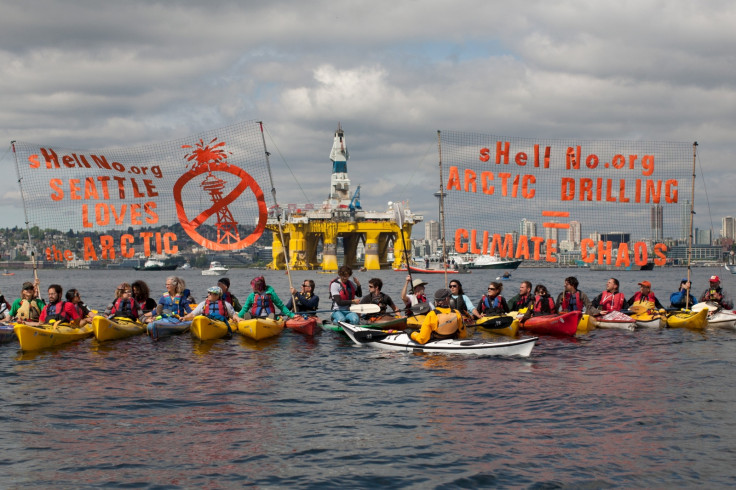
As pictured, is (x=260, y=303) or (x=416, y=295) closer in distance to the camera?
(x=416, y=295)

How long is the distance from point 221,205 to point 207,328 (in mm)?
10012

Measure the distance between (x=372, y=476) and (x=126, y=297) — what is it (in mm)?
15985

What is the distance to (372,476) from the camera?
378 inches

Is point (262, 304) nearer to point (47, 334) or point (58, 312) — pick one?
point (58, 312)

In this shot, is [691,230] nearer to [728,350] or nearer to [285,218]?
[728,350]

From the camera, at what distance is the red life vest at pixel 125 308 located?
76.0ft

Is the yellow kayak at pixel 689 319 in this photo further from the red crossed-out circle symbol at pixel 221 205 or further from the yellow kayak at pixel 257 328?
the red crossed-out circle symbol at pixel 221 205

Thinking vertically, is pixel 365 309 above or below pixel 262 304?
below

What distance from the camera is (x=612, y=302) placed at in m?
26.4

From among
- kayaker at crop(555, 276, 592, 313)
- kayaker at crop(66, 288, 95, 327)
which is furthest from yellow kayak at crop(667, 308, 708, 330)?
kayaker at crop(66, 288, 95, 327)

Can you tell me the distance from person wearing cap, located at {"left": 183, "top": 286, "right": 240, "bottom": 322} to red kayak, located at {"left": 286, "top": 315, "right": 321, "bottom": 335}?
183cm

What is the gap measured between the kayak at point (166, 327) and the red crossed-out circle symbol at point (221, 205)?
20.1 feet

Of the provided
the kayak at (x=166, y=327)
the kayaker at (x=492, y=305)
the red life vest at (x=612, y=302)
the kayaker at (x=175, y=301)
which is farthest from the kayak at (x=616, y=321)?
the kayaker at (x=175, y=301)

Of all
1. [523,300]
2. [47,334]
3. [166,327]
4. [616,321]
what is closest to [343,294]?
[166,327]
